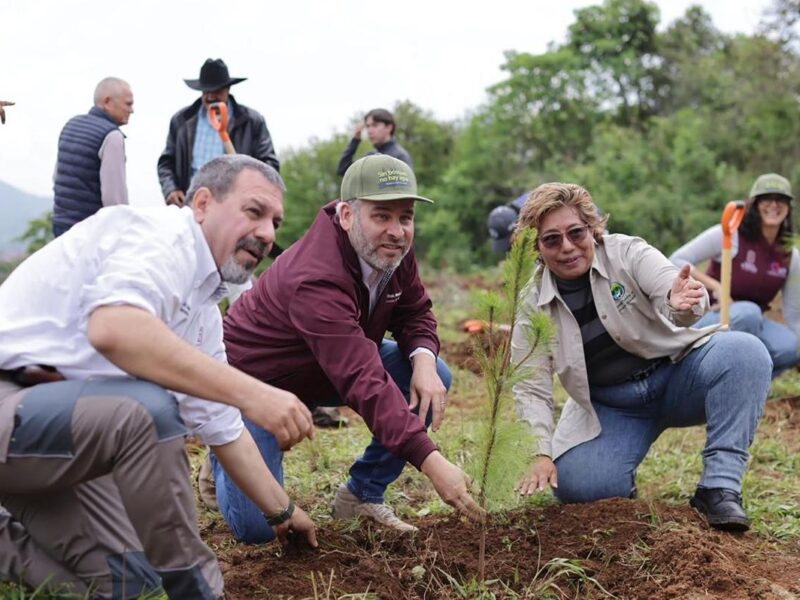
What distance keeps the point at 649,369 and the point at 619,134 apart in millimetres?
19008

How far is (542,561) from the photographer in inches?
114

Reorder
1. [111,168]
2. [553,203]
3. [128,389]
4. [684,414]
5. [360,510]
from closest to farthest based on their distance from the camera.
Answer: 1. [128,389]
2. [553,203]
3. [360,510]
4. [684,414]
5. [111,168]

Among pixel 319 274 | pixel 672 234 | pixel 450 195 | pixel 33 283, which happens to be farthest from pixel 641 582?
pixel 450 195

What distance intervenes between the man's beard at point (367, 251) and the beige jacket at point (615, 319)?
712 millimetres

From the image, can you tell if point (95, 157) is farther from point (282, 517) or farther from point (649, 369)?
point (649, 369)

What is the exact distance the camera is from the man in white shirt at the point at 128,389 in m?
2.07

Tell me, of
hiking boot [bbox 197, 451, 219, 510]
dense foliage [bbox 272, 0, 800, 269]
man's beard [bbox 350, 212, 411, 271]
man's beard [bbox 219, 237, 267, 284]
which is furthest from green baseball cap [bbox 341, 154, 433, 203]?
dense foliage [bbox 272, 0, 800, 269]

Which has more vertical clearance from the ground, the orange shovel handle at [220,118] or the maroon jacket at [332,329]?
the orange shovel handle at [220,118]

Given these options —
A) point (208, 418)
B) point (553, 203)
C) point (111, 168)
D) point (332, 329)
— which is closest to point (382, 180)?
point (332, 329)

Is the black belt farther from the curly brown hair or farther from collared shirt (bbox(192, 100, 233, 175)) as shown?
collared shirt (bbox(192, 100, 233, 175))

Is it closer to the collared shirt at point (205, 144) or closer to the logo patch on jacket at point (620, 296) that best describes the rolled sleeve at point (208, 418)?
the logo patch on jacket at point (620, 296)

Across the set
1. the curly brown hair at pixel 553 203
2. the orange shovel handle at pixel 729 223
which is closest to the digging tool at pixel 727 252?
the orange shovel handle at pixel 729 223

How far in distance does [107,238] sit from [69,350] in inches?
12.6

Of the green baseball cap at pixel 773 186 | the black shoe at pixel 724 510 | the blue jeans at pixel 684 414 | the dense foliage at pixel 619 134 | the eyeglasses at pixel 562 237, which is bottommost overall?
the black shoe at pixel 724 510
